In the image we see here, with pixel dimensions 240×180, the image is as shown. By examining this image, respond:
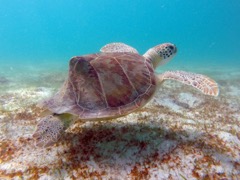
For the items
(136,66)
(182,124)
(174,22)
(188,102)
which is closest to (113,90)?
(136,66)

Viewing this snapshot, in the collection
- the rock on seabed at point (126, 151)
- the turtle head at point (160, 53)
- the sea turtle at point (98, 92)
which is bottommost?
the rock on seabed at point (126, 151)

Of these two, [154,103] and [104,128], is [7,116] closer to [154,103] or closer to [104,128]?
[104,128]

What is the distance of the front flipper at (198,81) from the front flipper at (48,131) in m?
2.58

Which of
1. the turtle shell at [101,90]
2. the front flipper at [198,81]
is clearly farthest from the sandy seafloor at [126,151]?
the front flipper at [198,81]

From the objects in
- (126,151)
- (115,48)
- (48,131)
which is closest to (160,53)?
(115,48)

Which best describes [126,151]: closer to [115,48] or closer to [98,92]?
[98,92]

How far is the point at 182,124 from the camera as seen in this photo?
438 cm

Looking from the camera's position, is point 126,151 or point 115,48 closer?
point 126,151

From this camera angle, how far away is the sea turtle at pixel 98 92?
322 cm

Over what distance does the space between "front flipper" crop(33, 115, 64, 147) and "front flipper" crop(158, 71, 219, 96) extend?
258 centimetres

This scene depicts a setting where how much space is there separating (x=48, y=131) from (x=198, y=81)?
11.1ft

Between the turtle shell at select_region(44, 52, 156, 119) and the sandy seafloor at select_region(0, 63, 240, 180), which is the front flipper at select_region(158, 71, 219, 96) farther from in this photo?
the sandy seafloor at select_region(0, 63, 240, 180)

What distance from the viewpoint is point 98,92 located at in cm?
339

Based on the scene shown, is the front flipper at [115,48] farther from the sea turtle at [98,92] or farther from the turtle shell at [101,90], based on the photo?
the turtle shell at [101,90]
